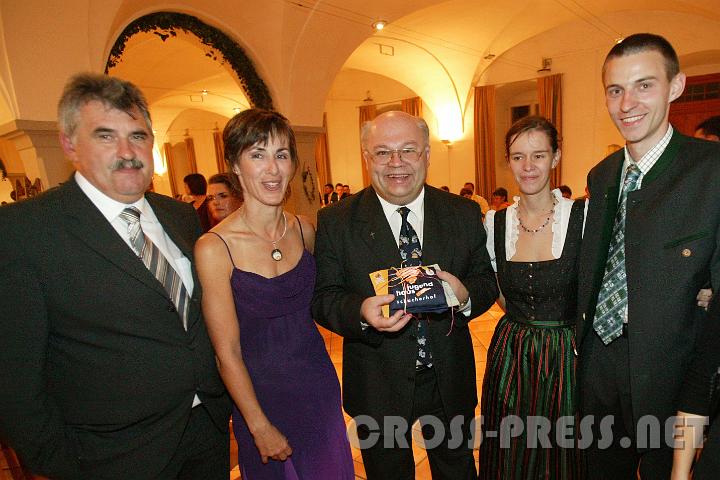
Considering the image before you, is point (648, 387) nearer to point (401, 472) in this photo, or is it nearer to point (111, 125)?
point (401, 472)

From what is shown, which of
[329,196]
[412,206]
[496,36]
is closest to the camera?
[412,206]

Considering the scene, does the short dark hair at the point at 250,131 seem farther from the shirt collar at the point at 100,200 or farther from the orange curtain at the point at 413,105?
the orange curtain at the point at 413,105

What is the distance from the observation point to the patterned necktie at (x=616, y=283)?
71.3 inches

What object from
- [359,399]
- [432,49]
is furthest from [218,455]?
[432,49]

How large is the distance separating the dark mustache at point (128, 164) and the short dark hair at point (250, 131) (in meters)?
0.40

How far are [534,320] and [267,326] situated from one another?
147 cm

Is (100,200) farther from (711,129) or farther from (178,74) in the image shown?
(178,74)

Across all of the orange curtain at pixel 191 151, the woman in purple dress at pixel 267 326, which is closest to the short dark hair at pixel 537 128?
the woman in purple dress at pixel 267 326

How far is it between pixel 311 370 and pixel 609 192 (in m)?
1.69

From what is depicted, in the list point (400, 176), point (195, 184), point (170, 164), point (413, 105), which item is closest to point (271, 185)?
point (400, 176)

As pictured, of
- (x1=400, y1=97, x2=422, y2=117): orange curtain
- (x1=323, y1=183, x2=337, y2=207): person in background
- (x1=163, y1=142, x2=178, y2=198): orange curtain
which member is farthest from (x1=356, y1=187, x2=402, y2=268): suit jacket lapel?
(x1=163, y1=142, x2=178, y2=198): orange curtain

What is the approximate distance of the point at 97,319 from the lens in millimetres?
1476

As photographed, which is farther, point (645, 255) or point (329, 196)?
point (329, 196)

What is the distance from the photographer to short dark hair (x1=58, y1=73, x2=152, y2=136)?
155 centimetres
